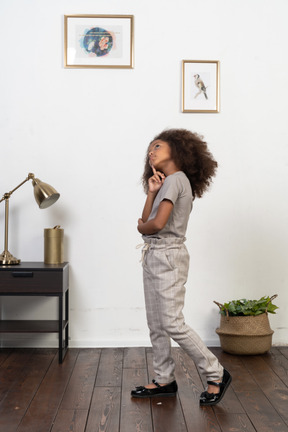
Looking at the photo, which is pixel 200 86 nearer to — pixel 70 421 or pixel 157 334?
pixel 157 334

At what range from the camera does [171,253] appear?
93.6 inches

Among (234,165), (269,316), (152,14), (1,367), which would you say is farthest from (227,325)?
(152,14)

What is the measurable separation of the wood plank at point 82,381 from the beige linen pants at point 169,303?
0.40 meters

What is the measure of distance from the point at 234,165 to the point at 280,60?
30.4 inches

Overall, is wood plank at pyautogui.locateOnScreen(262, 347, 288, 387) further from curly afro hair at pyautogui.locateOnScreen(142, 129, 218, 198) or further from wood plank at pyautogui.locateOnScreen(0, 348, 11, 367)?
wood plank at pyautogui.locateOnScreen(0, 348, 11, 367)

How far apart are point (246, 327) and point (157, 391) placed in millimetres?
1016

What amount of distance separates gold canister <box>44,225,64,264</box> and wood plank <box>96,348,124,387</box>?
657mm

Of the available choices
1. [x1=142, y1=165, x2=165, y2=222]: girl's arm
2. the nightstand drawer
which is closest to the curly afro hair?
[x1=142, y1=165, x2=165, y2=222]: girl's arm

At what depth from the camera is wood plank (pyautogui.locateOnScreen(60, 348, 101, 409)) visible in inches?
93.8

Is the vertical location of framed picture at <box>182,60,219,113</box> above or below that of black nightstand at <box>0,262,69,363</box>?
above

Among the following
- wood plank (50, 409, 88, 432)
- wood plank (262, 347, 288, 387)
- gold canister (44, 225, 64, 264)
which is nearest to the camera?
wood plank (50, 409, 88, 432)

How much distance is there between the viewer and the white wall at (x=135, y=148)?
354 centimetres

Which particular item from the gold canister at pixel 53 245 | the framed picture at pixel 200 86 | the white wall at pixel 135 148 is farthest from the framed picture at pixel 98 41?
the gold canister at pixel 53 245

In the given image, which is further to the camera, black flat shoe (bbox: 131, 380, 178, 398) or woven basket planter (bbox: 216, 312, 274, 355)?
woven basket planter (bbox: 216, 312, 274, 355)
